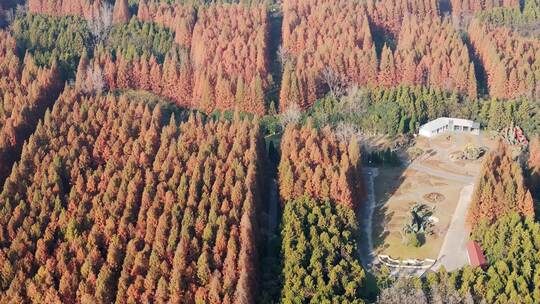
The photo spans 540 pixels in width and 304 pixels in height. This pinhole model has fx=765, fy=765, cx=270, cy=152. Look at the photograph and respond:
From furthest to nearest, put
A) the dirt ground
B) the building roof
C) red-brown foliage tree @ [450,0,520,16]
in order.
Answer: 1. red-brown foliage tree @ [450,0,520,16]
2. the building roof
3. the dirt ground

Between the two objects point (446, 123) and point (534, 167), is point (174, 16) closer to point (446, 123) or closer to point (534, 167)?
point (446, 123)

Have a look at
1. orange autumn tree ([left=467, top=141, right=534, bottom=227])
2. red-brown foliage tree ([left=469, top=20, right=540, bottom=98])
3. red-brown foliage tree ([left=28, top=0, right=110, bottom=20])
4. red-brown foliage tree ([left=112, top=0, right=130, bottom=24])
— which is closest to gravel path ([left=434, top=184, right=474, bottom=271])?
orange autumn tree ([left=467, top=141, right=534, bottom=227])

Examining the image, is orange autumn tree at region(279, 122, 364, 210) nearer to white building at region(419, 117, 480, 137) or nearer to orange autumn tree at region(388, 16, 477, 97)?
white building at region(419, 117, 480, 137)

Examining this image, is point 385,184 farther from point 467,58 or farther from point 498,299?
point 467,58

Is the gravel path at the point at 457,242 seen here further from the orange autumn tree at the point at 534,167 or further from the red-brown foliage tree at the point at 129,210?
the red-brown foliage tree at the point at 129,210

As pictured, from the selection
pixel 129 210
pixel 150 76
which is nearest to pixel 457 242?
pixel 129 210

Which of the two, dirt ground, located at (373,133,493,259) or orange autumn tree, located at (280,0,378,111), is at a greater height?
orange autumn tree, located at (280,0,378,111)

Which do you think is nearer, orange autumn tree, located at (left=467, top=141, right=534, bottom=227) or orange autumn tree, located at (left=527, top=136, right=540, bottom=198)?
orange autumn tree, located at (left=467, top=141, right=534, bottom=227)
